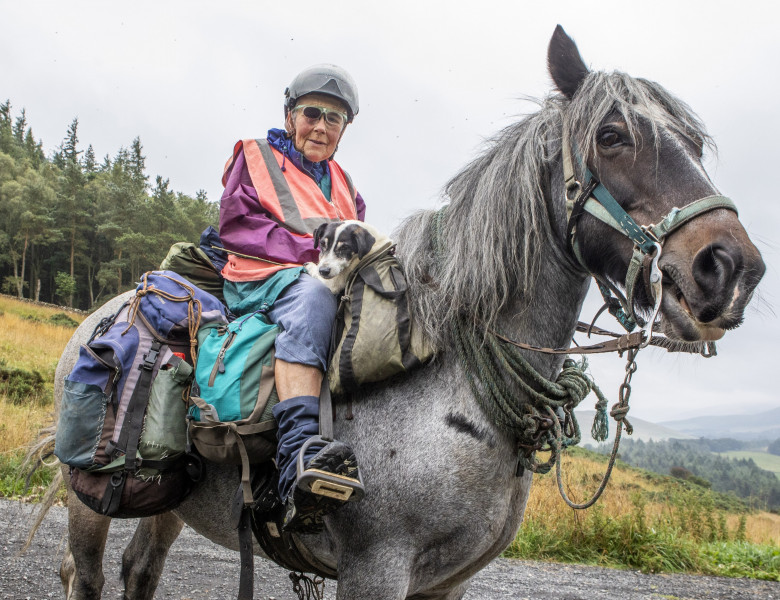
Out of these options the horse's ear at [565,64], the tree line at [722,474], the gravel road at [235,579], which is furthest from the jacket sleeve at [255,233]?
the gravel road at [235,579]

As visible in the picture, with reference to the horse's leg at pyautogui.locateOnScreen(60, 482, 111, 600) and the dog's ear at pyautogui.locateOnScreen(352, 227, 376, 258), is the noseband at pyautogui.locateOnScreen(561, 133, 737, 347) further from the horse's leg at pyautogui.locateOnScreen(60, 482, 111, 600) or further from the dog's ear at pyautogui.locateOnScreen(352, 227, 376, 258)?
the horse's leg at pyautogui.locateOnScreen(60, 482, 111, 600)

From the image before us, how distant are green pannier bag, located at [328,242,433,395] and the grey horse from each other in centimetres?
9

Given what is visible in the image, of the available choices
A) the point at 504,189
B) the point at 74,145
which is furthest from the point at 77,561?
the point at 74,145

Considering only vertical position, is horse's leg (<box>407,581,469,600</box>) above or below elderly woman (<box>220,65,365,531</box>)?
below

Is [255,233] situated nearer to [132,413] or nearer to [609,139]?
[132,413]

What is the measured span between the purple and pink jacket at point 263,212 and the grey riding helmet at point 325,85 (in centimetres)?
26

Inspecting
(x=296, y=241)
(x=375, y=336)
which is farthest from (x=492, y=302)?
(x=296, y=241)

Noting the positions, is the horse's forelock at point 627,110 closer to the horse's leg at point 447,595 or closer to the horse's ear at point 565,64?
the horse's ear at point 565,64

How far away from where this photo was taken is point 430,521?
2156mm

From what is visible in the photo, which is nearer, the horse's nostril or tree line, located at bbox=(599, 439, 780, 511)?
the horse's nostril

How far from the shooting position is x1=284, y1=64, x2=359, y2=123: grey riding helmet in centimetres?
304

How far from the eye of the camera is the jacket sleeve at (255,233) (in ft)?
8.93

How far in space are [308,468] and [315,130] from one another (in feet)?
6.27

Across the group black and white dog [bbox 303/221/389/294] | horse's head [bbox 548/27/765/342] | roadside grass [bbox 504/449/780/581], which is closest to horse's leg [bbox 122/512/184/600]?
black and white dog [bbox 303/221/389/294]
